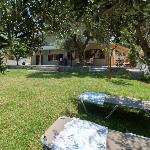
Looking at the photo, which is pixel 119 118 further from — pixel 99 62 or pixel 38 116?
pixel 99 62

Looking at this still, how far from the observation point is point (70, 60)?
57469mm

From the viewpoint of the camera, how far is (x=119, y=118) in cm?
1411

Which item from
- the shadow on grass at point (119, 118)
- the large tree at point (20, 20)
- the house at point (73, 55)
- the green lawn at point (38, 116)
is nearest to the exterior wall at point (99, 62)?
the house at point (73, 55)

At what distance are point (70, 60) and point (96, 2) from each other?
160 ft

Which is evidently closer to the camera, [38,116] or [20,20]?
[20,20]

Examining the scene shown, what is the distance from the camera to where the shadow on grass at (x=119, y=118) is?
12.7m

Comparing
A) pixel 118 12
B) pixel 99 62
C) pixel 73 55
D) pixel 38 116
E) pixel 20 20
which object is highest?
pixel 118 12

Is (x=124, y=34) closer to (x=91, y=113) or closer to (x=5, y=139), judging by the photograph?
(x=91, y=113)

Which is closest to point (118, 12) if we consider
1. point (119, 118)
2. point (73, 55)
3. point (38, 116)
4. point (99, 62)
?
point (119, 118)

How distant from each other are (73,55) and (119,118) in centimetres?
4342

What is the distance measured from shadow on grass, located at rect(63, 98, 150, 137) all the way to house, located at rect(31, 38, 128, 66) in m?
34.6

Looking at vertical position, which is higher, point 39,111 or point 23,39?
point 23,39

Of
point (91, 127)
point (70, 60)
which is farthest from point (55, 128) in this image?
point (70, 60)

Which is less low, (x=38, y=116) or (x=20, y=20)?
(x=20, y=20)
